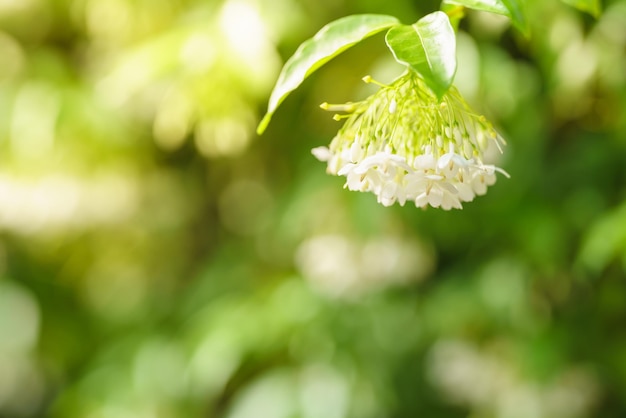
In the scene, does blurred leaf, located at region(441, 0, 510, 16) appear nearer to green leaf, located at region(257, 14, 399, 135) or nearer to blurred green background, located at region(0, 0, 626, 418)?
green leaf, located at region(257, 14, 399, 135)

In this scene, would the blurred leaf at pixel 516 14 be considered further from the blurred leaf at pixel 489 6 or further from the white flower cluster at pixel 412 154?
the white flower cluster at pixel 412 154

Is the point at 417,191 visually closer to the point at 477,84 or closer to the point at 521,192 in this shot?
the point at 477,84

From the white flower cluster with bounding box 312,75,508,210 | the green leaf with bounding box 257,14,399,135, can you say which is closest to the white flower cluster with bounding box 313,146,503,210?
the white flower cluster with bounding box 312,75,508,210

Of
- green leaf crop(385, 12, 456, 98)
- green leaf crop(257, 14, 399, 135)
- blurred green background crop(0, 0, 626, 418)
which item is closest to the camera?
green leaf crop(385, 12, 456, 98)

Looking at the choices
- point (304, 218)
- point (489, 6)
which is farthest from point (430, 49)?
point (304, 218)

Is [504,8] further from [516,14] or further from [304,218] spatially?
[304,218]

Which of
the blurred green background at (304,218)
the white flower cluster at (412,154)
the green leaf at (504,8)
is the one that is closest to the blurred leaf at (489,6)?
the green leaf at (504,8)

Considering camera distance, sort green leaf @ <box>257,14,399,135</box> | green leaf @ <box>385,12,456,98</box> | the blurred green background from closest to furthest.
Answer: green leaf @ <box>385,12,456,98</box>
green leaf @ <box>257,14,399,135</box>
the blurred green background
